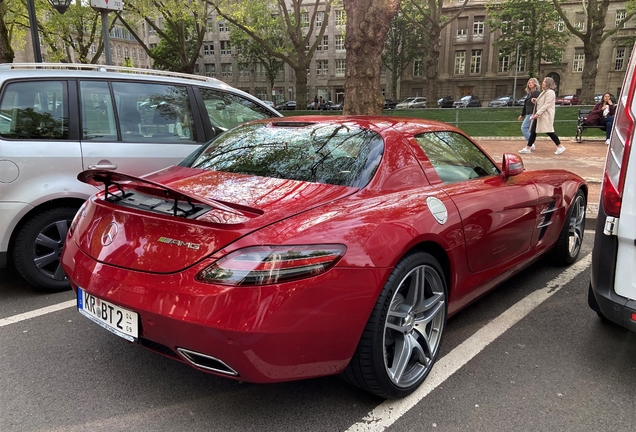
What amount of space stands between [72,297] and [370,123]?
2742 millimetres

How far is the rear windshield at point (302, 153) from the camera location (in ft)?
8.43

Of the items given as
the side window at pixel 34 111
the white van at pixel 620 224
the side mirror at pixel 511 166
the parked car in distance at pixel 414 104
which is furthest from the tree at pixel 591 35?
the side window at pixel 34 111

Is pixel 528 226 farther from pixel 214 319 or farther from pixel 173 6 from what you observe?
pixel 173 6

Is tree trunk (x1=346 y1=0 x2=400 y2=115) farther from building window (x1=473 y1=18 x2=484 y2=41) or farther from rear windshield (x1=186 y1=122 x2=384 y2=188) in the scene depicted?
building window (x1=473 y1=18 x2=484 y2=41)

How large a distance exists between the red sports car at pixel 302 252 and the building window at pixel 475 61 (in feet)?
200

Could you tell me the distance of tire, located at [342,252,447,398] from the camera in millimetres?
2129

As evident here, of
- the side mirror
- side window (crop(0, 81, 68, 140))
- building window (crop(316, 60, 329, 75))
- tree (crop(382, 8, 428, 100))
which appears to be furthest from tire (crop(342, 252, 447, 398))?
building window (crop(316, 60, 329, 75))

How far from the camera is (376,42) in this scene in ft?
25.9

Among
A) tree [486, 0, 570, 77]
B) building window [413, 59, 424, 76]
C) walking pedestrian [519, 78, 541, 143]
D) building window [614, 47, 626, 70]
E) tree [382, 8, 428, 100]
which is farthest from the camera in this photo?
building window [413, 59, 424, 76]

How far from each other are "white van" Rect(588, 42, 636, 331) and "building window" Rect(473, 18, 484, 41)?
61.6 meters

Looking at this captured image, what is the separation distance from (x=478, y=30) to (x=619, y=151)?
62532mm

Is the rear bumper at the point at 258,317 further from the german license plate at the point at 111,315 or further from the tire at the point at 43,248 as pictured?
the tire at the point at 43,248

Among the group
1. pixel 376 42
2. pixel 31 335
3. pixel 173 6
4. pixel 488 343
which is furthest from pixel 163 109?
pixel 173 6

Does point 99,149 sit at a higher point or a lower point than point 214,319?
higher
